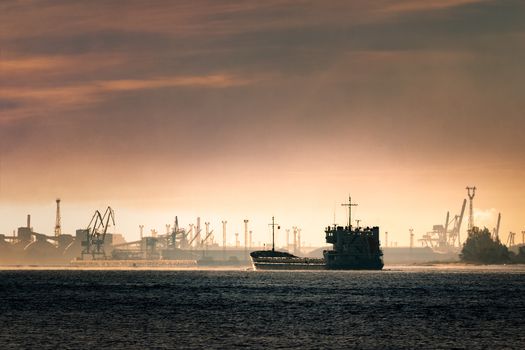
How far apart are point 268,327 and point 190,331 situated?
382 inches

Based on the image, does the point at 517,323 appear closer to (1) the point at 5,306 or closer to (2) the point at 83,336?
(2) the point at 83,336

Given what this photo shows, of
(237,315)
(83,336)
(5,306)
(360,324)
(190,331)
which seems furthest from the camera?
(5,306)

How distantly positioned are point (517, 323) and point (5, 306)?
80575mm

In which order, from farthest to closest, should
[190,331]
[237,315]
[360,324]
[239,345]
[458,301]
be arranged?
[458,301] → [237,315] → [360,324] → [190,331] → [239,345]

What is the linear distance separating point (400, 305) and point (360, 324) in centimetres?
4196

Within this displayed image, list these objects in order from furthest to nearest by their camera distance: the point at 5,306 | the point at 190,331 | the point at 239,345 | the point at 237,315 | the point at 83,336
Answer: the point at 5,306, the point at 237,315, the point at 190,331, the point at 83,336, the point at 239,345

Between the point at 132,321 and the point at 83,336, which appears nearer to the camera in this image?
the point at 83,336

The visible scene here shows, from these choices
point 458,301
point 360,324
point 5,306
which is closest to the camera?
point 360,324

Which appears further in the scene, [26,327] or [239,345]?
[26,327]

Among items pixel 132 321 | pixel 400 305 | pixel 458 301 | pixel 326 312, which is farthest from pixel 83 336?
pixel 458 301

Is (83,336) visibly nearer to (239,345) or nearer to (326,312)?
(239,345)

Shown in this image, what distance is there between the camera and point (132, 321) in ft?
422

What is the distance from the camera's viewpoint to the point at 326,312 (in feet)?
474

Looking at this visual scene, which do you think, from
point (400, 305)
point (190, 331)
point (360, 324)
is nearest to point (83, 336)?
point (190, 331)
